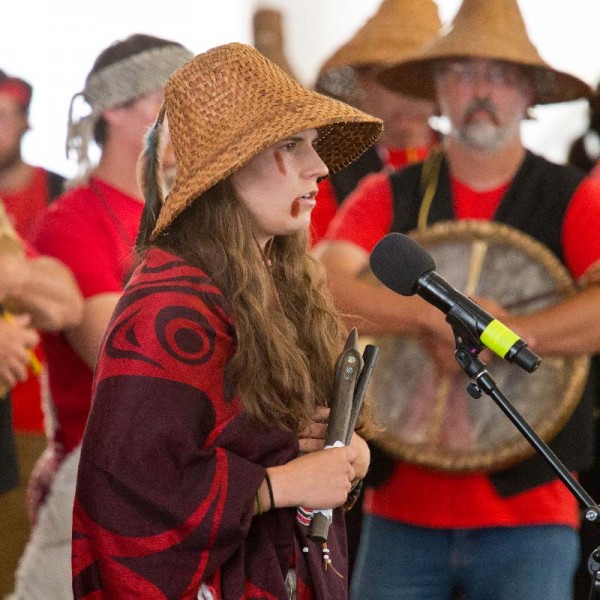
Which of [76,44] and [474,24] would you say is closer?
[474,24]

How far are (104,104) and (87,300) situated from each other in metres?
0.64

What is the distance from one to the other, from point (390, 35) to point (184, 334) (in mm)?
2666

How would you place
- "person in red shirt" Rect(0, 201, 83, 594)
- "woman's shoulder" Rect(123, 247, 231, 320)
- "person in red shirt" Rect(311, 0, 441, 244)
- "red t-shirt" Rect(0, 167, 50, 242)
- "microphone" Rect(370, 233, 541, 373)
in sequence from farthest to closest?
"red t-shirt" Rect(0, 167, 50, 242), "person in red shirt" Rect(311, 0, 441, 244), "person in red shirt" Rect(0, 201, 83, 594), "woman's shoulder" Rect(123, 247, 231, 320), "microphone" Rect(370, 233, 541, 373)

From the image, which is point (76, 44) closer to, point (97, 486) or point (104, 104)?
point (104, 104)

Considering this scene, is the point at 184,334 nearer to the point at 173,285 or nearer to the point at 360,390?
the point at 173,285

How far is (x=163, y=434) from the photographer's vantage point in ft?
7.04

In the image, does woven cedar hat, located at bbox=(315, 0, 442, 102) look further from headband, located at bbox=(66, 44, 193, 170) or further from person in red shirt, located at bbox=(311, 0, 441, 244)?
headband, located at bbox=(66, 44, 193, 170)

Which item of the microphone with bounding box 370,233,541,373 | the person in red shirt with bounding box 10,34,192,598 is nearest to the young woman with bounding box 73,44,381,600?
the microphone with bounding box 370,233,541,373

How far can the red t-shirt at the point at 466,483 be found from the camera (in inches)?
125

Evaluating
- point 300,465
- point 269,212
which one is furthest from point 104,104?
point 300,465

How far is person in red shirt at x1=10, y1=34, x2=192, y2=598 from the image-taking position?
3.07 m

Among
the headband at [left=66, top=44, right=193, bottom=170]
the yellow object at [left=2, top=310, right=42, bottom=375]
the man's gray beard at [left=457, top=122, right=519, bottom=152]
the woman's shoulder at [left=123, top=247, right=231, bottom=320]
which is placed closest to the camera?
the woman's shoulder at [left=123, top=247, right=231, bottom=320]

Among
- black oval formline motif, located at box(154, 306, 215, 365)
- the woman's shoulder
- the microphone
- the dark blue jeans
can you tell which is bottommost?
the dark blue jeans

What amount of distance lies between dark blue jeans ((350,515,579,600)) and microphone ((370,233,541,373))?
1.11 metres
